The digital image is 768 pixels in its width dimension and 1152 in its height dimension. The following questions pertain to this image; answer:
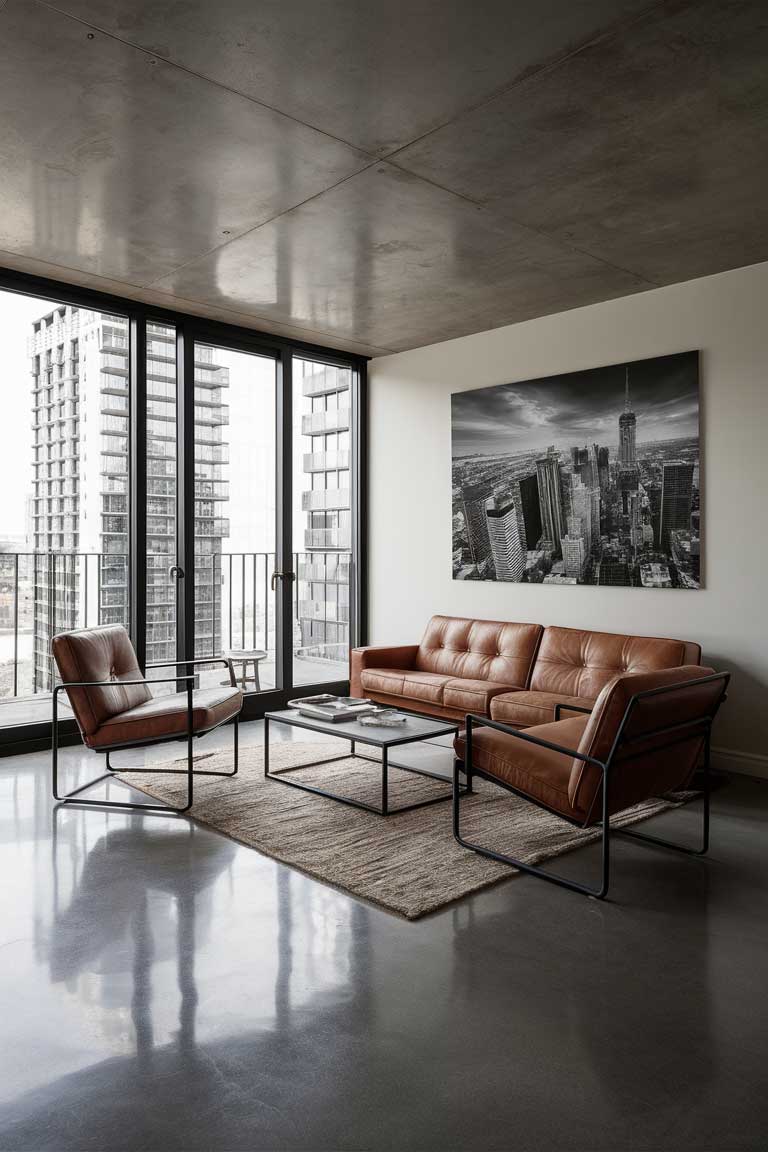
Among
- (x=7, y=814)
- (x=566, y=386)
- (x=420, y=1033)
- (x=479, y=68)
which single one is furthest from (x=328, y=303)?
(x=420, y=1033)

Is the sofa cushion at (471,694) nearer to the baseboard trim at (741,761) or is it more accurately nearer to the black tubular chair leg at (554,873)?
the baseboard trim at (741,761)

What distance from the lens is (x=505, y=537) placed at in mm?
5977

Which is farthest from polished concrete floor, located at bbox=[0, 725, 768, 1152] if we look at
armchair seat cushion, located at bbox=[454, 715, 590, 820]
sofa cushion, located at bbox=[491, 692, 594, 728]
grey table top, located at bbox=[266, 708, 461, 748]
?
sofa cushion, located at bbox=[491, 692, 594, 728]

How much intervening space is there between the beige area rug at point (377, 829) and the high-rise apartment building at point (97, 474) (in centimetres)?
161

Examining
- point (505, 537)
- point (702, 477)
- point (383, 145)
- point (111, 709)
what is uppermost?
point (383, 145)

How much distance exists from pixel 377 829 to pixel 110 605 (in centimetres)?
289

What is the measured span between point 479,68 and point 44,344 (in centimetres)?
361

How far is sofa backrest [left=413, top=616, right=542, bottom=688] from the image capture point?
18.0ft

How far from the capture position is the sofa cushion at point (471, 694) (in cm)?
510

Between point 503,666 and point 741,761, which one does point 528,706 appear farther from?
point 741,761

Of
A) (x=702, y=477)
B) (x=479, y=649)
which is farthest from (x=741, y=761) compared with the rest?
(x=479, y=649)

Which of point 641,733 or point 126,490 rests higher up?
point 126,490

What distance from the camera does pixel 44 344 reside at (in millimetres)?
5379

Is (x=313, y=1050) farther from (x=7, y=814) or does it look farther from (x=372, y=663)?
(x=372, y=663)
